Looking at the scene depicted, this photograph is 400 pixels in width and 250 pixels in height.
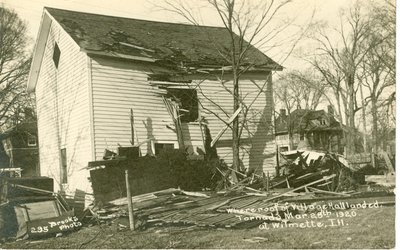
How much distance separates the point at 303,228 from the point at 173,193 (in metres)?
4.27

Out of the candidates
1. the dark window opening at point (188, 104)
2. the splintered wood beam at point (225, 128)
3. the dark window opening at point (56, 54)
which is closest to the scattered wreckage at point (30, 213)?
the dark window opening at point (188, 104)

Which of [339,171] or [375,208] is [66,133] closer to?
[339,171]

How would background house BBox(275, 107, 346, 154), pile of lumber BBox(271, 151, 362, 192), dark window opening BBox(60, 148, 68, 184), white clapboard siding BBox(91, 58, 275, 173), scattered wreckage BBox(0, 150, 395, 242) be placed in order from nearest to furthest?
scattered wreckage BBox(0, 150, 395, 242)
pile of lumber BBox(271, 151, 362, 192)
white clapboard siding BBox(91, 58, 275, 173)
dark window opening BBox(60, 148, 68, 184)
background house BBox(275, 107, 346, 154)

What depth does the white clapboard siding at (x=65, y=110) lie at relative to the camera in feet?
49.3

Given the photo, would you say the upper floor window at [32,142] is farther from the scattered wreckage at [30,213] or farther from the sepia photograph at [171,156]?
the scattered wreckage at [30,213]

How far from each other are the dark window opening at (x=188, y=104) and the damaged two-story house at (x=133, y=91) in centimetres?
4

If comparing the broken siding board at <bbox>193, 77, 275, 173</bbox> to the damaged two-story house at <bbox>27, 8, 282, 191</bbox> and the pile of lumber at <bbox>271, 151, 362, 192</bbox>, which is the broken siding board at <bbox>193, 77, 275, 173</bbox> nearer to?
the damaged two-story house at <bbox>27, 8, 282, 191</bbox>

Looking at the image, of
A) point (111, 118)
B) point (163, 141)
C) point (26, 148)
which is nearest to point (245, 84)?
point (163, 141)

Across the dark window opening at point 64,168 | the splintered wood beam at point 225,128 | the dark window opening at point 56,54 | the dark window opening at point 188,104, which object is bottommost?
the dark window opening at point 64,168

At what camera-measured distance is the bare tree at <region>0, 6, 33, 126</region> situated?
20.8 m

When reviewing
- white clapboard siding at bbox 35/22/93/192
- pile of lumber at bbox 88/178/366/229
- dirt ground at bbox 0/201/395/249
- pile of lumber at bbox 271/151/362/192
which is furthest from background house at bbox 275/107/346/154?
dirt ground at bbox 0/201/395/249

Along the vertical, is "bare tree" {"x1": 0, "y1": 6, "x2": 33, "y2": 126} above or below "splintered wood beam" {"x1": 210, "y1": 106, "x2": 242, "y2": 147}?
above

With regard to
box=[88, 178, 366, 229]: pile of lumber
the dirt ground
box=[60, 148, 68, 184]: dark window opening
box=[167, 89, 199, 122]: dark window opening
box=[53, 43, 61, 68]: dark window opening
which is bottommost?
the dirt ground

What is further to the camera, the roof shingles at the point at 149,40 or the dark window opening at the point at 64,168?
the dark window opening at the point at 64,168
